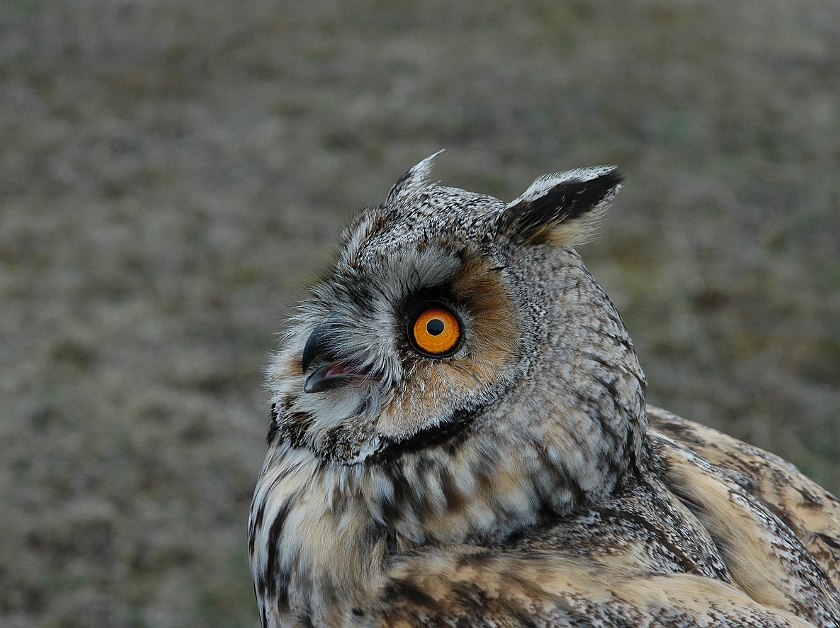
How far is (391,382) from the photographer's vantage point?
61.4 inches

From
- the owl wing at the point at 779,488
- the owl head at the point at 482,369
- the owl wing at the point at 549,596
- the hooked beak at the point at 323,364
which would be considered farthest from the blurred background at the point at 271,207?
the owl wing at the point at 779,488

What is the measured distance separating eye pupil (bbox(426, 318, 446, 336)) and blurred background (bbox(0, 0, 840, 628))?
56cm

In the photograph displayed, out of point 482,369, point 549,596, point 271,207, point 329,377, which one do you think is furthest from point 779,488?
point 271,207

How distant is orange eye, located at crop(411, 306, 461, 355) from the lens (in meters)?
1.51

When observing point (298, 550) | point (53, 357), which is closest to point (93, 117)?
point (53, 357)

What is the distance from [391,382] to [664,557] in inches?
23.3

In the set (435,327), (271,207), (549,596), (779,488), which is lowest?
(779,488)

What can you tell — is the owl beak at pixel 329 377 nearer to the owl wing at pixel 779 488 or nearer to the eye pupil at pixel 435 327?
the eye pupil at pixel 435 327

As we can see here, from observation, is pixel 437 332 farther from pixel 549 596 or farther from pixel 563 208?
pixel 549 596

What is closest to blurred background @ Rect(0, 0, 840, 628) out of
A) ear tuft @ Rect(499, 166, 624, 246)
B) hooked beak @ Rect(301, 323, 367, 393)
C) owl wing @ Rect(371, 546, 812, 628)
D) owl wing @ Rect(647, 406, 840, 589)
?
hooked beak @ Rect(301, 323, 367, 393)

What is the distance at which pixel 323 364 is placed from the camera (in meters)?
1.69

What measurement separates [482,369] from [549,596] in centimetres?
40

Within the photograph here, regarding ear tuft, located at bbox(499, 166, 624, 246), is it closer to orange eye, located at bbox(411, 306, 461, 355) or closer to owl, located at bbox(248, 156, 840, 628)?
owl, located at bbox(248, 156, 840, 628)

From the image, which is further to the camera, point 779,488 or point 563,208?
point 779,488
